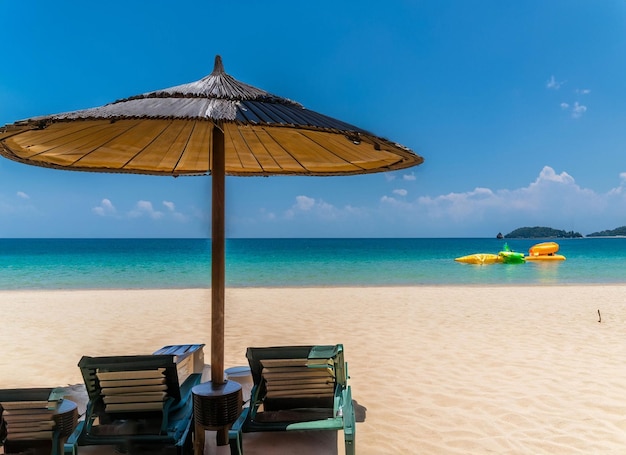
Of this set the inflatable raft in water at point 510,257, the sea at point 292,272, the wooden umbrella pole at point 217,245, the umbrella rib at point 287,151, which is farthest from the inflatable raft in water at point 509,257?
the wooden umbrella pole at point 217,245

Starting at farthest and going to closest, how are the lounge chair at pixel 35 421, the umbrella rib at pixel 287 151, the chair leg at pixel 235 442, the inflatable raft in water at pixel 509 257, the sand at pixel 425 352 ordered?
the inflatable raft in water at pixel 509 257
the sand at pixel 425 352
the umbrella rib at pixel 287 151
the lounge chair at pixel 35 421
the chair leg at pixel 235 442

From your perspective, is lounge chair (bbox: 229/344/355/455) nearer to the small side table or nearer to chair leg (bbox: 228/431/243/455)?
the small side table

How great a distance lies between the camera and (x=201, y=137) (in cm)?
382

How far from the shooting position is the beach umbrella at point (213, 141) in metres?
2.28

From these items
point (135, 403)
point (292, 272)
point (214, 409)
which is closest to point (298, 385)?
point (214, 409)

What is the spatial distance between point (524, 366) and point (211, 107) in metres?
5.18

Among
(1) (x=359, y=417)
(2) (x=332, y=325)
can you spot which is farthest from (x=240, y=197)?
(2) (x=332, y=325)

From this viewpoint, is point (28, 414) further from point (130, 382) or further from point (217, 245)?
point (217, 245)

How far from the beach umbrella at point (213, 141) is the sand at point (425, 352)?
177cm

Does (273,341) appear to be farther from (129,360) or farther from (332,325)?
(129,360)

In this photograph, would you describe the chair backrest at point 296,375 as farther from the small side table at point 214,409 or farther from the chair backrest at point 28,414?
the chair backrest at point 28,414

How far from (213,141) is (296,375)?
1577 mm

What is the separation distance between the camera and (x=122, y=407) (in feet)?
8.96

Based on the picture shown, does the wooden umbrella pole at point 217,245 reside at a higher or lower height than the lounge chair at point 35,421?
higher
